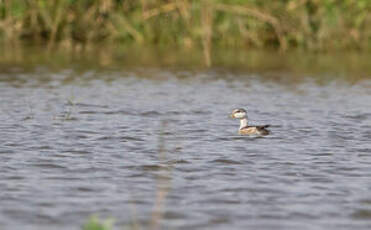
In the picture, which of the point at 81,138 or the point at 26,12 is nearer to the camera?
the point at 81,138

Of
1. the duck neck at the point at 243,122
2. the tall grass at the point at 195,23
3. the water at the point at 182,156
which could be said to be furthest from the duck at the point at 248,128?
the tall grass at the point at 195,23

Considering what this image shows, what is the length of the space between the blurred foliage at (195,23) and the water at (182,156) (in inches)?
309

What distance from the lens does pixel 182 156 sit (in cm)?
1130

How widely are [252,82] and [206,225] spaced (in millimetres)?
13187

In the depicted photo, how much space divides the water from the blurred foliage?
25.7ft

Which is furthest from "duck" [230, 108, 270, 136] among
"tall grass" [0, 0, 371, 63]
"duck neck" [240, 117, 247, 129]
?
"tall grass" [0, 0, 371, 63]

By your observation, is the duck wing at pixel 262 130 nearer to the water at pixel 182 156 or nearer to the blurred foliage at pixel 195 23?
the water at pixel 182 156

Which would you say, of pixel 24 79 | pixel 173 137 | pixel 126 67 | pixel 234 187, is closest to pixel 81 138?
pixel 173 137

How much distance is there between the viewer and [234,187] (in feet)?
30.8

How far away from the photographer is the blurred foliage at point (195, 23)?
27562mm

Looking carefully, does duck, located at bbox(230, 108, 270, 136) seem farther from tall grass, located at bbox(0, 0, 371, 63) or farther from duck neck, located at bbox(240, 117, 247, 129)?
tall grass, located at bbox(0, 0, 371, 63)

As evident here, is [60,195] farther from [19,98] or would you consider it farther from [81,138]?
[19,98]

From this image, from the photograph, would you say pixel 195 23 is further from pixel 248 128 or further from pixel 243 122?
pixel 248 128

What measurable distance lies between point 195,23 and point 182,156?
57.3 ft
